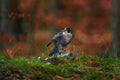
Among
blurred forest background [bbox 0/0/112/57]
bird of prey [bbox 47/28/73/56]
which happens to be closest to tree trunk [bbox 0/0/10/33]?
blurred forest background [bbox 0/0/112/57]

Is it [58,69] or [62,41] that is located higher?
[62,41]

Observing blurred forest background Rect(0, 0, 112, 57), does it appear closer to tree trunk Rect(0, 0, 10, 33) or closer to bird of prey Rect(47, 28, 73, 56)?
tree trunk Rect(0, 0, 10, 33)

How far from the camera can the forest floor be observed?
8328 mm

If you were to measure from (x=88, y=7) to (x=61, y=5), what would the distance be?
1872mm

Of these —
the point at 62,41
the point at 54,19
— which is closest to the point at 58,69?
the point at 62,41

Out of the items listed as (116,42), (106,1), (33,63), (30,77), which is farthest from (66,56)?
(106,1)

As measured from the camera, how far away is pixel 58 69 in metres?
8.80

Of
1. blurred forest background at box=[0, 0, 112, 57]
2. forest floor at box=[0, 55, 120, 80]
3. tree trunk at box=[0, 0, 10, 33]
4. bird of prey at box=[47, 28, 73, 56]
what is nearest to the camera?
forest floor at box=[0, 55, 120, 80]

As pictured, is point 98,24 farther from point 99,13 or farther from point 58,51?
point 58,51

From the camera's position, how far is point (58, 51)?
1006 cm

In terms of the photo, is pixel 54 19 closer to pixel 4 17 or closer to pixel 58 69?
pixel 4 17

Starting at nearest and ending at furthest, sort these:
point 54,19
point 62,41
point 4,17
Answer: point 62,41 → point 4,17 → point 54,19

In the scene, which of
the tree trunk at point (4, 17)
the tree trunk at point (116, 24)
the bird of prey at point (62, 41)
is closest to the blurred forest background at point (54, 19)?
the tree trunk at point (4, 17)

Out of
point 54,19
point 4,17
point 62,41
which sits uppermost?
point 54,19
